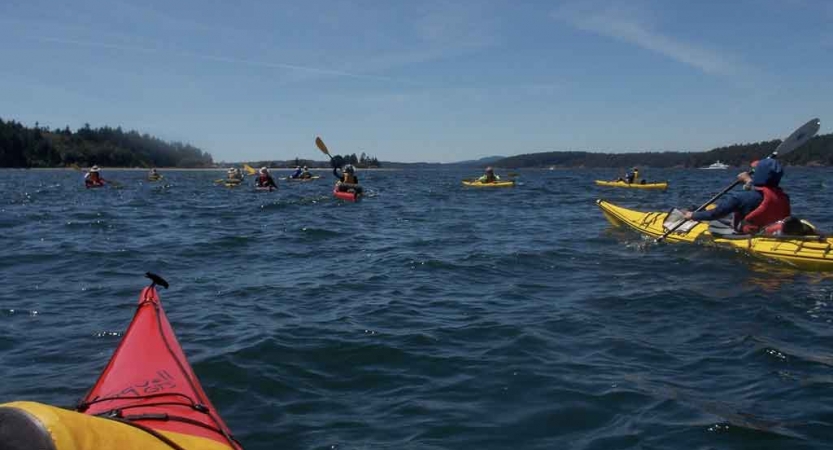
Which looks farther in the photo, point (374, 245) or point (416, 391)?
point (374, 245)

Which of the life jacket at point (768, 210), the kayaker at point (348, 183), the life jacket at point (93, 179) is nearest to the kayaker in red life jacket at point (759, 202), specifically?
the life jacket at point (768, 210)

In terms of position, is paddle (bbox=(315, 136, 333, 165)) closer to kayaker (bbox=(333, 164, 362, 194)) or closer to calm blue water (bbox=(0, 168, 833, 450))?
kayaker (bbox=(333, 164, 362, 194))

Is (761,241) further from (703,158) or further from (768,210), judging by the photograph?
(703,158)

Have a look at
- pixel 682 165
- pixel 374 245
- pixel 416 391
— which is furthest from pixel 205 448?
pixel 682 165

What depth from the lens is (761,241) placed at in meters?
9.84

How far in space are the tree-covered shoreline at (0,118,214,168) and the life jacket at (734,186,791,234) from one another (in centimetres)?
10620

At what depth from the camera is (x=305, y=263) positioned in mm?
10336

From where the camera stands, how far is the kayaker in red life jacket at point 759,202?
9953 mm

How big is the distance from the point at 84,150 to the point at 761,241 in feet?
385

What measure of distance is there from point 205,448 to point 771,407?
3753mm

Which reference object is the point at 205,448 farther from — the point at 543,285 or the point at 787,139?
the point at 787,139

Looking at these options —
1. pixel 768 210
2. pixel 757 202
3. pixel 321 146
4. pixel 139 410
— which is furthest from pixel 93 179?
pixel 139 410

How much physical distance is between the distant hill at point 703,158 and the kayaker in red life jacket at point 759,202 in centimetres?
9137

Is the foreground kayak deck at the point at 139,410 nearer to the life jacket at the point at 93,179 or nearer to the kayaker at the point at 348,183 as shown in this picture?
the kayaker at the point at 348,183
